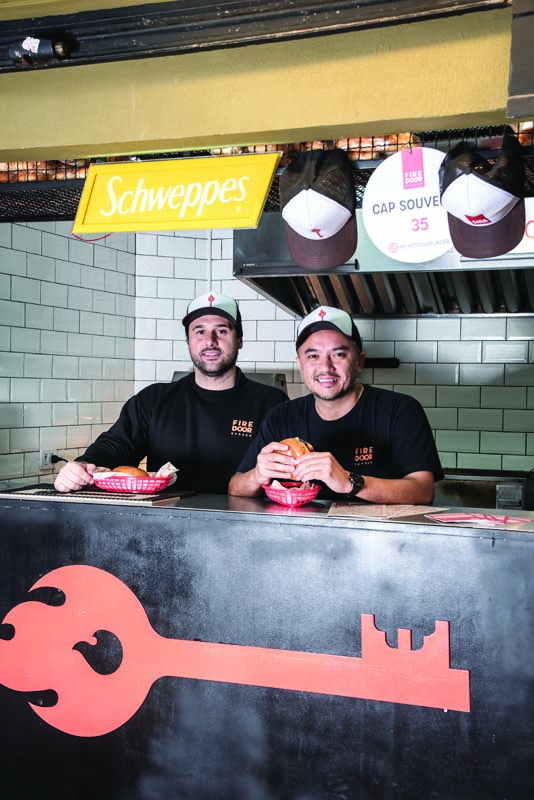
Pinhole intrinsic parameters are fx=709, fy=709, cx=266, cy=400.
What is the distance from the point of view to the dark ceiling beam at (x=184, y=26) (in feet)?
6.85

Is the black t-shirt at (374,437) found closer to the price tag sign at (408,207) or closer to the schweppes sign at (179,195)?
the price tag sign at (408,207)

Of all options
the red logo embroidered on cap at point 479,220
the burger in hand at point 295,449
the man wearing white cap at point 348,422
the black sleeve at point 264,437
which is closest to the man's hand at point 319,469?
the burger in hand at point 295,449

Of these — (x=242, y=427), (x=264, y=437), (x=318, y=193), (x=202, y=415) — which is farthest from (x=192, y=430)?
(x=318, y=193)

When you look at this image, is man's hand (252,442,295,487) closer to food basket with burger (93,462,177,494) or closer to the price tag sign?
food basket with burger (93,462,177,494)

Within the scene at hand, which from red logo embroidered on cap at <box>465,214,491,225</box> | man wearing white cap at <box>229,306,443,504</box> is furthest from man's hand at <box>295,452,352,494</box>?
red logo embroidered on cap at <box>465,214,491,225</box>

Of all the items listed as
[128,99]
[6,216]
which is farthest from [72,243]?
[128,99]

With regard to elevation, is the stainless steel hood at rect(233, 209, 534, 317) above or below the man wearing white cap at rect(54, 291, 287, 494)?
above

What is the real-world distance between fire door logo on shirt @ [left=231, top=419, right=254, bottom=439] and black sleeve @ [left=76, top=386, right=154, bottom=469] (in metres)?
0.40

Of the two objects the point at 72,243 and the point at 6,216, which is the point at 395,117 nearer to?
the point at 6,216

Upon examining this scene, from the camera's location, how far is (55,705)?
6.95ft

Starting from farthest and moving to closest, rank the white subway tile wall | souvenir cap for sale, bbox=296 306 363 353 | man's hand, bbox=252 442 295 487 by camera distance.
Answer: the white subway tile wall, souvenir cap for sale, bbox=296 306 363 353, man's hand, bbox=252 442 295 487

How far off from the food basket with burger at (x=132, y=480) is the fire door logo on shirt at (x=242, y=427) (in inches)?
29.4

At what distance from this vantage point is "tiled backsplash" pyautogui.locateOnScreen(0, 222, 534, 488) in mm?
4113

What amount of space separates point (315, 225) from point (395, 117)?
1.46ft
